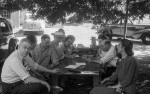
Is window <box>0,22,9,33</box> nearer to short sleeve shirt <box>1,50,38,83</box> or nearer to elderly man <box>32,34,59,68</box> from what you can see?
elderly man <box>32,34,59,68</box>

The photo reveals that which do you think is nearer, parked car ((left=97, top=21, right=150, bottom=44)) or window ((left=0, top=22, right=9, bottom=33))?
window ((left=0, top=22, right=9, bottom=33))

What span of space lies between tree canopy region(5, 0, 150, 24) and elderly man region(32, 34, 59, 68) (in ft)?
4.67

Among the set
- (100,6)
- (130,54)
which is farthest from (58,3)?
(130,54)

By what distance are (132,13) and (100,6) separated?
1203 mm

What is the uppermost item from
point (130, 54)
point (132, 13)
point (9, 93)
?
point (132, 13)

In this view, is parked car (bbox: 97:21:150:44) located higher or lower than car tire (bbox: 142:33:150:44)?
higher

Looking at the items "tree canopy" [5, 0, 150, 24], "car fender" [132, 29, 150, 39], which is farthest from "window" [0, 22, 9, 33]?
"car fender" [132, 29, 150, 39]

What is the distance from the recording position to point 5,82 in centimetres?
364

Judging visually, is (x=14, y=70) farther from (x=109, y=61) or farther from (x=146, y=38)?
(x=146, y=38)

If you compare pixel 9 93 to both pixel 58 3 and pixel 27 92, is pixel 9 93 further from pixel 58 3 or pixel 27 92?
pixel 58 3

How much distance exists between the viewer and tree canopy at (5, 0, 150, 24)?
676cm

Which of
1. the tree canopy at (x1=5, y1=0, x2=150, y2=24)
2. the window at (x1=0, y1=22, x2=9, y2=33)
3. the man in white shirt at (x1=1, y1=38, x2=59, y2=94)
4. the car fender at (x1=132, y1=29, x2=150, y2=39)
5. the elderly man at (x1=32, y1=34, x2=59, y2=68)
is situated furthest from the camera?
the car fender at (x1=132, y1=29, x2=150, y2=39)

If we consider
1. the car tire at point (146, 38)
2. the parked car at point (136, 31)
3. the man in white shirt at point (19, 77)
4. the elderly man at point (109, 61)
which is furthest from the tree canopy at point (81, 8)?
the car tire at point (146, 38)

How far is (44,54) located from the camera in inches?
227
